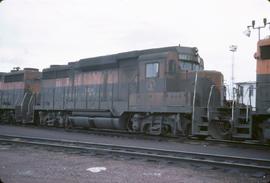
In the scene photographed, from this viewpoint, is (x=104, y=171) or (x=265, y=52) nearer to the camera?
(x=104, y=171)

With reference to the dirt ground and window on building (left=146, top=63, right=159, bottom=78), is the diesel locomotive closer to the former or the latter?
window on building (left=146, top=63, right=159, bottom=78)

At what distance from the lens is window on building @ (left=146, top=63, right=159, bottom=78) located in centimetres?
1579

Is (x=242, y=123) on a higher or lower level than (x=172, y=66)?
lower

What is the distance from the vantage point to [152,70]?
15.9 meters

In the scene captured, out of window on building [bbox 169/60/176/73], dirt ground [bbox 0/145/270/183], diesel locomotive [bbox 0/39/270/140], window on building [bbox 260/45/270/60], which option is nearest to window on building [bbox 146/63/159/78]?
diesel locomotive [bbox 0/39/270/140]

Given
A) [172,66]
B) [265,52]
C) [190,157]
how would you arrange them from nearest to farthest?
1. [190,157]
2. [265,52]
3. [172,66]

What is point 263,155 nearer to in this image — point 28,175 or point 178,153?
point 178,153

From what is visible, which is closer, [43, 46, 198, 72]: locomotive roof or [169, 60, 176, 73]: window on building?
[169, 60, 176, 73]: window on building

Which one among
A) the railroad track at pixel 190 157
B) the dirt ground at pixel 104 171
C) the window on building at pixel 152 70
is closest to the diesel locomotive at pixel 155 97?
the window on building at pixel 152 70

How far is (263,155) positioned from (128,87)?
26.7 feet

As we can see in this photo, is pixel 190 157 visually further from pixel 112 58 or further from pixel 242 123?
pixel 112 58

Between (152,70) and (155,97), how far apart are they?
1.30 m

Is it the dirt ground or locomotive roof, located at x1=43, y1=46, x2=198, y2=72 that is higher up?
locomotive roof, located at x1=43, y1=46, x2=198, y2=72

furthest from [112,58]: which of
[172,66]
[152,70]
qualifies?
[172,66]
